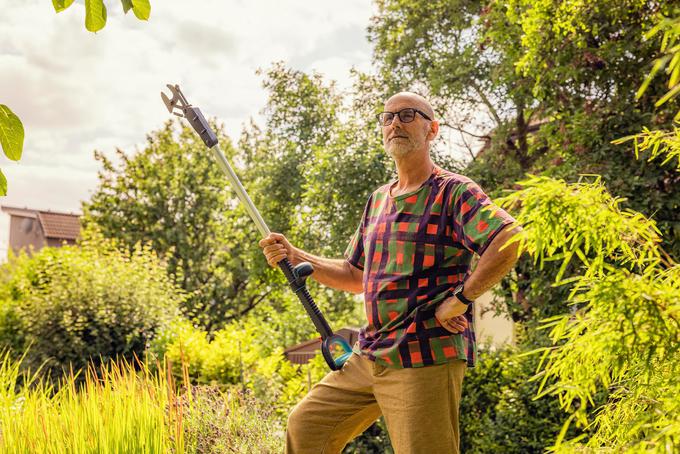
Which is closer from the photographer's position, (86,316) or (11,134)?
(11,134)

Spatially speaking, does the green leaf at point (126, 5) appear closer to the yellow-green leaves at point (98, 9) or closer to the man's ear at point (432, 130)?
the yellow-green leaves at point (98, 9)

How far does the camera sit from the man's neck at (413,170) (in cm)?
287

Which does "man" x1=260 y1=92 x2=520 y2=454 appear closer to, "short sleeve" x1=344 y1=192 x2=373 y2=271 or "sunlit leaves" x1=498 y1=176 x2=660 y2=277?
"short sleeve" x1=344 y1=192 x2=373 y2=271

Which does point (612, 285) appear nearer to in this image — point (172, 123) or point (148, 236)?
point (148, 236)

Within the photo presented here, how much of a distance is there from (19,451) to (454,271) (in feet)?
7.90

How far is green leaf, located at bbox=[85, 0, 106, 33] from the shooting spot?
213 centimetres

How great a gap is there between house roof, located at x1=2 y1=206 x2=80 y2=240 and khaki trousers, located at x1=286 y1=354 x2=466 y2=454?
33030mm

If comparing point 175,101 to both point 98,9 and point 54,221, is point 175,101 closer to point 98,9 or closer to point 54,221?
point 98,9

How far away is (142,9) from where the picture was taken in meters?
2.09

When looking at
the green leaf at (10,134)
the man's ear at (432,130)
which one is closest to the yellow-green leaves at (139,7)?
the green leaf at (10,134)

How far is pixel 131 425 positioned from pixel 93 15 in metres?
2.12

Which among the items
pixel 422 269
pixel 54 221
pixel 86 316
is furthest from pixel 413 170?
pixel 54 221

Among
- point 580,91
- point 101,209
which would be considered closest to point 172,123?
point 101,209

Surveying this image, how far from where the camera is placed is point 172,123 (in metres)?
20.4
